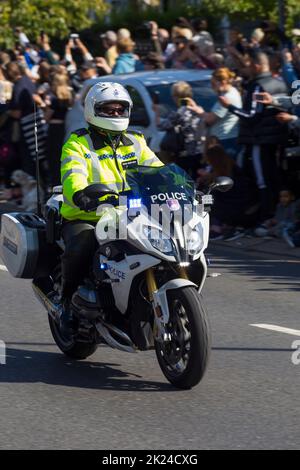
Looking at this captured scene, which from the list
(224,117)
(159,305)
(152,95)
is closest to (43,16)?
(152,95)

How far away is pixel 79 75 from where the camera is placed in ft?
58.5

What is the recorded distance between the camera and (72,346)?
8297mm

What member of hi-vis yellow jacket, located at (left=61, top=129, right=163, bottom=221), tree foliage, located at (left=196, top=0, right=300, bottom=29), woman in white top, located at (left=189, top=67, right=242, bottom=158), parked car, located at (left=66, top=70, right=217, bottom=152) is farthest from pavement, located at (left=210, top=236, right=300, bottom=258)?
tree foliage, located at (left=196, top=0, right=300, bottom=29)

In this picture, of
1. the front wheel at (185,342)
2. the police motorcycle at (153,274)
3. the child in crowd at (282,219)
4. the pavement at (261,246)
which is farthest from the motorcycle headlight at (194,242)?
the child in crowd at (282,219)

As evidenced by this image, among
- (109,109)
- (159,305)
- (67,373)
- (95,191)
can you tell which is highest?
(109,109)

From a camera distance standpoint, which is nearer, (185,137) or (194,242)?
(194,242)

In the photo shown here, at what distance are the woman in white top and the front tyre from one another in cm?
576

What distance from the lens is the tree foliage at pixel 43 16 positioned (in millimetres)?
31188

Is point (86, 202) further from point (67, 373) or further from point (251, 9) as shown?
point (251, 9)

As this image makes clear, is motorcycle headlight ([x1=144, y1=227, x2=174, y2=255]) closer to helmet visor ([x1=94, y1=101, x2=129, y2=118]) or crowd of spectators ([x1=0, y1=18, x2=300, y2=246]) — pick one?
helmet visor ([x1=94, y1=101, x2=129, y2=118])

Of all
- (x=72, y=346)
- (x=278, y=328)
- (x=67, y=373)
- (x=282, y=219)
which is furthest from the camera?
(x=282, y=219)

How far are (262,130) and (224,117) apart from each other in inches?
32.2

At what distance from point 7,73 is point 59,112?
1.98m

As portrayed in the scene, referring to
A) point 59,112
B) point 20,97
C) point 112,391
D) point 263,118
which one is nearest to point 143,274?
point 112,391
